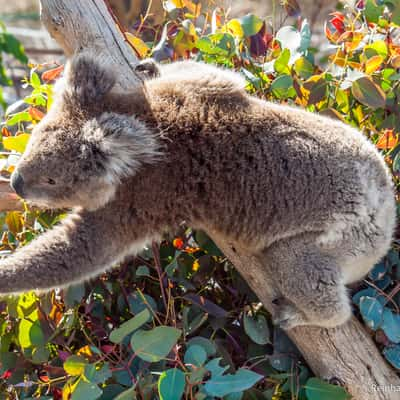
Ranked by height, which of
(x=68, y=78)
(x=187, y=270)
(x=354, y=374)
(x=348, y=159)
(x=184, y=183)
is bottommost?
(x=354, y=374)

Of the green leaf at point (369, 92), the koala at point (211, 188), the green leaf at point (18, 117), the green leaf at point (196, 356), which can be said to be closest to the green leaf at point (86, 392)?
the green leaf at point (196, 356)

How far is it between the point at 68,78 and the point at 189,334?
1056 mm

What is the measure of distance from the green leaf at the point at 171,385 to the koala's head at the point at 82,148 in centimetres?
69

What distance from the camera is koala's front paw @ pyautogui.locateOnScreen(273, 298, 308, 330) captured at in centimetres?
195

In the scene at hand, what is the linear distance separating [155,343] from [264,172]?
2.37ft

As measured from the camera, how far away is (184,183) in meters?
1.99

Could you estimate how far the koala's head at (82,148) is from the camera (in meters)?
1.88

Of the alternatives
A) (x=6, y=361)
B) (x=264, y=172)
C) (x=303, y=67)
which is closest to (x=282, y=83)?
(x=303, y=67)

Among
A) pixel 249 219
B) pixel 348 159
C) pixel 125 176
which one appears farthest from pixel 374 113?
pixel 125 176

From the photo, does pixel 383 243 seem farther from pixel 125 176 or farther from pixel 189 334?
pixel 125 176

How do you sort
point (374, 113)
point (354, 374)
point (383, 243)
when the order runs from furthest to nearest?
point (374, 113), point (383, 243), point (354, 374)

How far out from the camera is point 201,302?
190 centimetres

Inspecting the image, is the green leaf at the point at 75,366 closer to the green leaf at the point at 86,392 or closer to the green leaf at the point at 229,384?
the green leaf at the point at 86,392

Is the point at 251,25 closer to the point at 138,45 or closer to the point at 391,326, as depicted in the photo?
the point at 138,45
